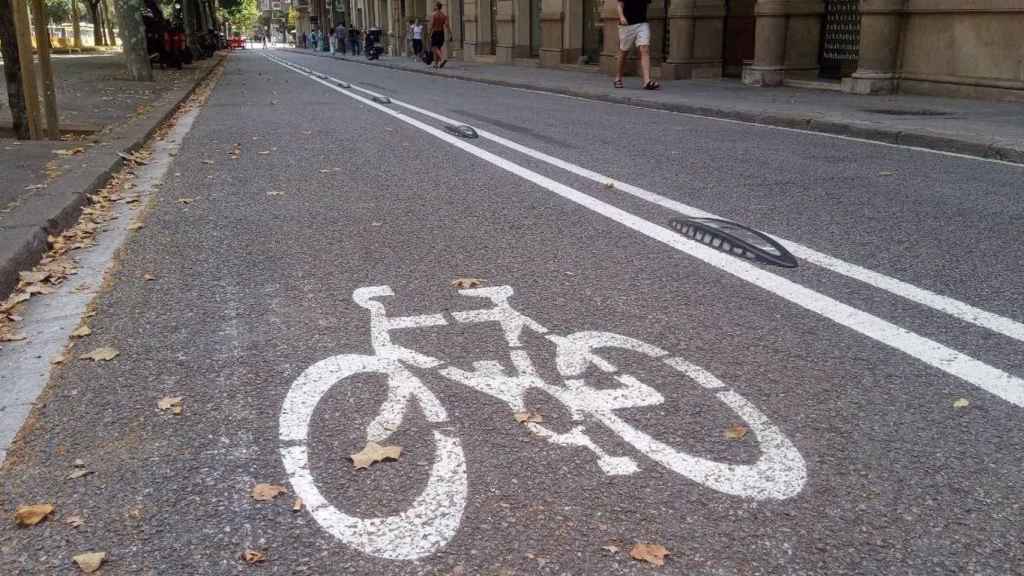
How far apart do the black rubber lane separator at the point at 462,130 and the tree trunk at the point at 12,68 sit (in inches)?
184

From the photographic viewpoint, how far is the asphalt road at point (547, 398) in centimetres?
225

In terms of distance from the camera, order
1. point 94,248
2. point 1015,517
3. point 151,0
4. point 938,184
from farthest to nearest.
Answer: point 151,0, point 938,184, point 94,248, point 1015,517

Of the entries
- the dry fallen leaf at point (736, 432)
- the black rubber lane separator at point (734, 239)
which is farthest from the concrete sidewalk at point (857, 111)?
the dry fallen leaf at point (736, 432)

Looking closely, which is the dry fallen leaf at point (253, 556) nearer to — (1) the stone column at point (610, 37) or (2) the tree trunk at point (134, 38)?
(2) the tree trunk at point (134, 38)

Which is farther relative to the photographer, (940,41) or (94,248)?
(940,41)

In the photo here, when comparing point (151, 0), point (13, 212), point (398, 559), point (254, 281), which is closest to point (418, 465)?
point (398, 559)

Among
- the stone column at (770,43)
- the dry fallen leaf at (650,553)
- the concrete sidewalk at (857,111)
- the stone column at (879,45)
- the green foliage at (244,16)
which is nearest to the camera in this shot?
the dry fallen leaf at (650,553)

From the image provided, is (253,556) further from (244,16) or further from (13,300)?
(244,16)

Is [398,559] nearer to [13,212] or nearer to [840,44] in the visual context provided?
[13,212]

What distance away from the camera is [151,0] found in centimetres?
2905

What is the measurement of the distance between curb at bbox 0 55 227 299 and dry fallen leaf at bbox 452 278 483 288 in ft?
7.15

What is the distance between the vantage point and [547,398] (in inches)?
119

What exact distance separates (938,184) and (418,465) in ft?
19.0

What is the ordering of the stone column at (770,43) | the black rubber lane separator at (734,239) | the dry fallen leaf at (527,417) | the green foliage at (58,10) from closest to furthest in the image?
the dry fallen leaf at (527,417) → the black rubber lane separator at (734,239) → the stone column at (770,43) → the green foliage at (58,10)
